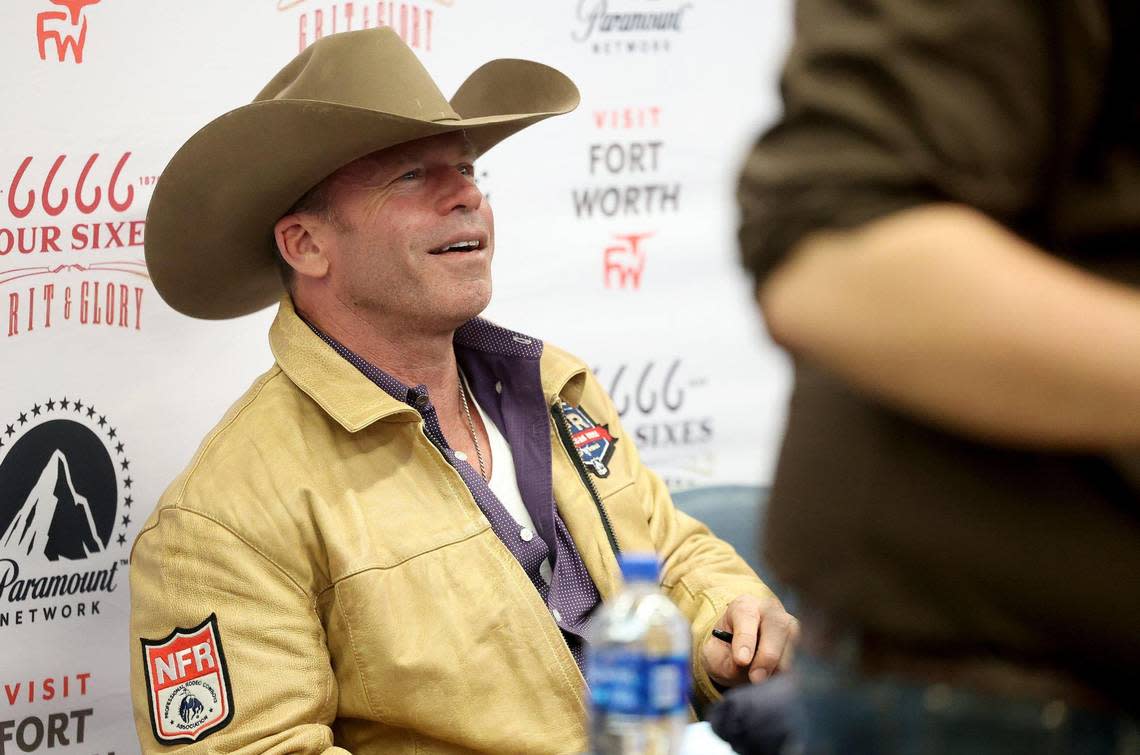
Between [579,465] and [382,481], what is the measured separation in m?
0.41

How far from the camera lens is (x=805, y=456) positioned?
0.66 metres

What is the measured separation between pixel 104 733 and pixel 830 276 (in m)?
2.09

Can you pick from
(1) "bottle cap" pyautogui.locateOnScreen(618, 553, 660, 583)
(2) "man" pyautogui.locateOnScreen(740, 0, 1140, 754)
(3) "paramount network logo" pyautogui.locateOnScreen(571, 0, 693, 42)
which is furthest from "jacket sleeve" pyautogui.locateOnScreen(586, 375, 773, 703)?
(2) "man" pyautogui.locateOnScreen(740, 0, 1140, 754)

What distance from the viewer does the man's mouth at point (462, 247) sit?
7.30 feet

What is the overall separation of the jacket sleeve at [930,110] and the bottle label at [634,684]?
0.47 metres

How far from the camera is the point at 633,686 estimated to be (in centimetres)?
100

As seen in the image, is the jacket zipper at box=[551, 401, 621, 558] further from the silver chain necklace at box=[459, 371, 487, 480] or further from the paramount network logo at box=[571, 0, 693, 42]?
the paramount network logo at box=[571, 0, 693, 42]

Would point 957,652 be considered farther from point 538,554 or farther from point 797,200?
point 538,554

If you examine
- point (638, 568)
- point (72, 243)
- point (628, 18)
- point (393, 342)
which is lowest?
point (393, 342)

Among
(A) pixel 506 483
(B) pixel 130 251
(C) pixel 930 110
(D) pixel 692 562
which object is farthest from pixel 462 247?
(C) pixel 930 110

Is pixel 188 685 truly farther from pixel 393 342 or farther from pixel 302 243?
pixel 302 243

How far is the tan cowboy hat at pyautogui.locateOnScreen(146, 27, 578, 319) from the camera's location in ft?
6.70

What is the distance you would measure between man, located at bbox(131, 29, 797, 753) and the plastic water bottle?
82cm

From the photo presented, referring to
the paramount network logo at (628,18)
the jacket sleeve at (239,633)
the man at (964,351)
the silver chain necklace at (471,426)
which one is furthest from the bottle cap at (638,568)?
the paramount network logo at (628,18)
